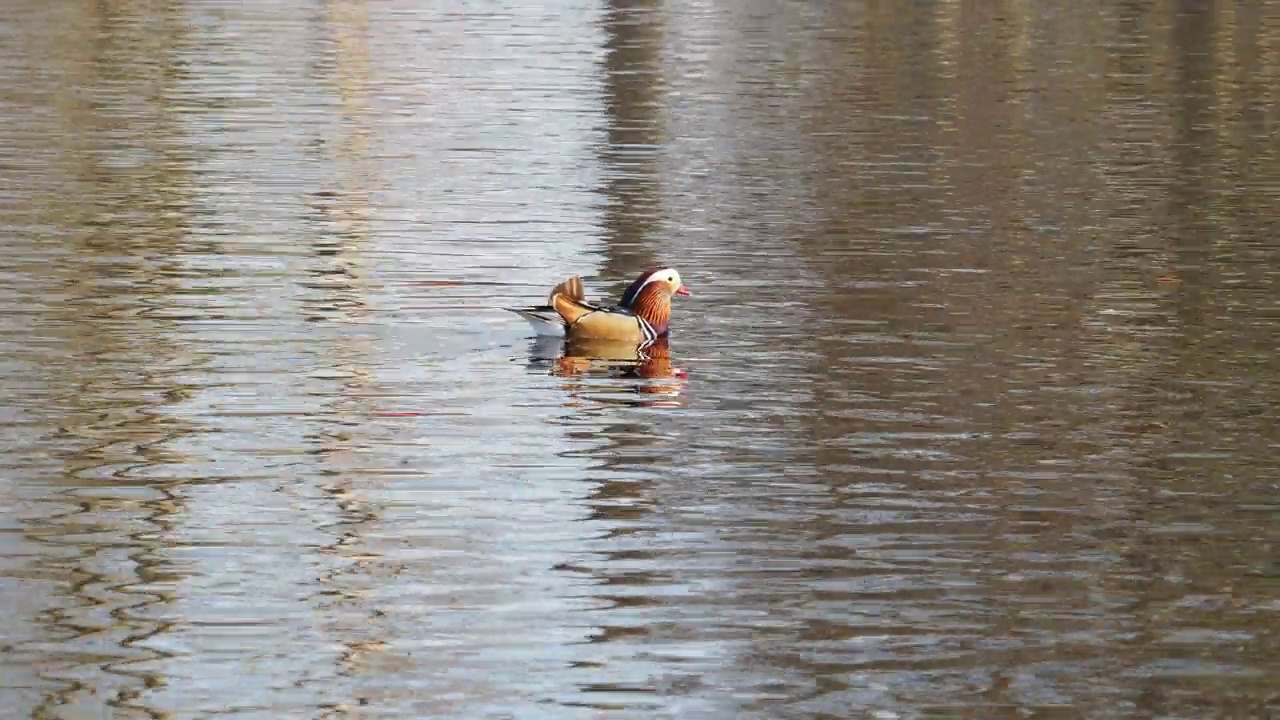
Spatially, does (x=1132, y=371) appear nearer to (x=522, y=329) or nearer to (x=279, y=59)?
(x=522, y=329)

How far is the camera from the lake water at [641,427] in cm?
→ 1116

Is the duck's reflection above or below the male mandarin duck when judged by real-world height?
below

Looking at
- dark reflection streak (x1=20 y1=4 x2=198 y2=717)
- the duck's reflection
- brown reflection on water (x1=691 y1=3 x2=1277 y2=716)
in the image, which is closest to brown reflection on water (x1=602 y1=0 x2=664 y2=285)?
brown reflection on water (x1=691 y1=3 x2=1277 y2=716)

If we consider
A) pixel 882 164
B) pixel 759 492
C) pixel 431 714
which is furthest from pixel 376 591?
pixel 882 164

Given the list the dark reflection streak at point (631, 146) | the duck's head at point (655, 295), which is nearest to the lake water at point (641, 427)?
the dark reflection streak at point (631, 146)

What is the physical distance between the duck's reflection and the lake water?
0.21 feet

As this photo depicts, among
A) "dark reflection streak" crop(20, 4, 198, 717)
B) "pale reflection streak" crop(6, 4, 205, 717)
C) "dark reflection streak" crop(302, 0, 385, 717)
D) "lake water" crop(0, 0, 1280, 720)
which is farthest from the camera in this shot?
"dark reflection streak" crop(302, 0, 385, 717)

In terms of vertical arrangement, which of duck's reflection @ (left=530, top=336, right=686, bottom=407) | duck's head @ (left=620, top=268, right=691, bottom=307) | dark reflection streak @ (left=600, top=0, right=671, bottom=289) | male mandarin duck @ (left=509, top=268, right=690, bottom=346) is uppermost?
duck's head @ (left=620, top=268, right=691, bottom=307)

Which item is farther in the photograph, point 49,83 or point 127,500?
point 49,83

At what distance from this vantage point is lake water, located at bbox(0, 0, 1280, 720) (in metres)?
11.2

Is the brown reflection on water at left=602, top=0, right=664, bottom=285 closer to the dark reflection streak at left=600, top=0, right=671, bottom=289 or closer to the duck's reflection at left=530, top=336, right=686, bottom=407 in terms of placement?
the dark reflection streak at left=600, top=0, right=671, bottom=289

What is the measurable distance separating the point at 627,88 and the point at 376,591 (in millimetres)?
33113

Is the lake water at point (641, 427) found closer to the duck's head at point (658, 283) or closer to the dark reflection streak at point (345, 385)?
the dark reflection streak at point (345, 385)

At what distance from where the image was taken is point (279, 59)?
5181 centimetres
